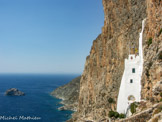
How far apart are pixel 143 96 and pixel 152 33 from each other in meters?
8.99

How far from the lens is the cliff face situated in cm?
2144

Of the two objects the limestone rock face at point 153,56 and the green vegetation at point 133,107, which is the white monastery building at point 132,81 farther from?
the limestone rock face at point 153,56

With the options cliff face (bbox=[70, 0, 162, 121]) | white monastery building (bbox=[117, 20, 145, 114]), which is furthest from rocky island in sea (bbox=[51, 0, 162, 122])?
white monastery building (bbox=[117, 20, 145, 114])

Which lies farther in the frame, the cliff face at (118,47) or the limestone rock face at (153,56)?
the cliff face at (118,47)

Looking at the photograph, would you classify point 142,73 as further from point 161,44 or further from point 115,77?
point 115,77

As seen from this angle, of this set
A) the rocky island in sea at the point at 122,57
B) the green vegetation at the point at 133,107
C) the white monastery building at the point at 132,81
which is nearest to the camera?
the rocky island in sea at the point at 122,57

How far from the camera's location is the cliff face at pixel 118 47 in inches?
844

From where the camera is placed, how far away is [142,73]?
23828 mm

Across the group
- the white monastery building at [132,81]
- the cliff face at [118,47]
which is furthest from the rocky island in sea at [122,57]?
the white monastery building at [132,81]

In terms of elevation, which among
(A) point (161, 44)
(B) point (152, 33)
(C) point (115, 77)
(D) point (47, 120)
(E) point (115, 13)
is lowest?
(D) point (47, 120)

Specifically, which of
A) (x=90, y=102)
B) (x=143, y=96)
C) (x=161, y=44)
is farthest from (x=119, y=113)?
(x=90, y=102)

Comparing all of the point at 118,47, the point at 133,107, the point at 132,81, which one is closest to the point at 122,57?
the point at 118,47

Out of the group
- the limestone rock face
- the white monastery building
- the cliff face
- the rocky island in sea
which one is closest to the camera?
the limestone rock face

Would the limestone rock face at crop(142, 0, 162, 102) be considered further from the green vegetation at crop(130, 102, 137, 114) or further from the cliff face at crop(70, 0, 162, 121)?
the green vegetation at crop(130, 102, 137, 114)
